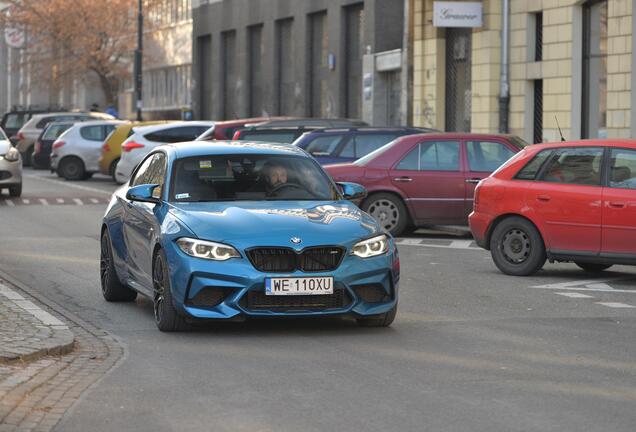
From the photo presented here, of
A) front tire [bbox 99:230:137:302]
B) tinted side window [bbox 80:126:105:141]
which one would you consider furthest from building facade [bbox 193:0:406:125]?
front tire [bbox 99:230:137:302]

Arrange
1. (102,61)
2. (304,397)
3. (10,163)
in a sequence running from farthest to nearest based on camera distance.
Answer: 1. (102,61)
2. (10,163)
3. (304,397)

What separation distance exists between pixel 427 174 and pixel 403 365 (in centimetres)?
1184

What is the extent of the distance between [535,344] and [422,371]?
159cm

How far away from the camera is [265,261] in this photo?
10867 millimetres

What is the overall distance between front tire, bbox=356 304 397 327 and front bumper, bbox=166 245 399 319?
28 cm

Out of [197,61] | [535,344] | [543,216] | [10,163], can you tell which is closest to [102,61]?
[197,61]

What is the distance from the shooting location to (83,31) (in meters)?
73.2

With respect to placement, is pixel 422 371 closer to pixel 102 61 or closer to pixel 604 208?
pixel 604 208

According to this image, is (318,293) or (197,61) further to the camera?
(197,61)

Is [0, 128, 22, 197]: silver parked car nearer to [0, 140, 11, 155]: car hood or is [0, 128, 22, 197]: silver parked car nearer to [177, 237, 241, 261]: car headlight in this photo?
[0, 140, 11, 155]: car hood

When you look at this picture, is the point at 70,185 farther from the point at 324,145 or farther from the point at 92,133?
the point at 324,145

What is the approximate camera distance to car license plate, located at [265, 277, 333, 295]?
35.4 feet

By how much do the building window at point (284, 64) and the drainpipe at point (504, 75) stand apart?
61.5 feet

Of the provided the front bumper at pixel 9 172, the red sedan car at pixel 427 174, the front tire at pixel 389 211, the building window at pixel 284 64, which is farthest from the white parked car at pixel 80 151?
the front tire at pixel 389 211
